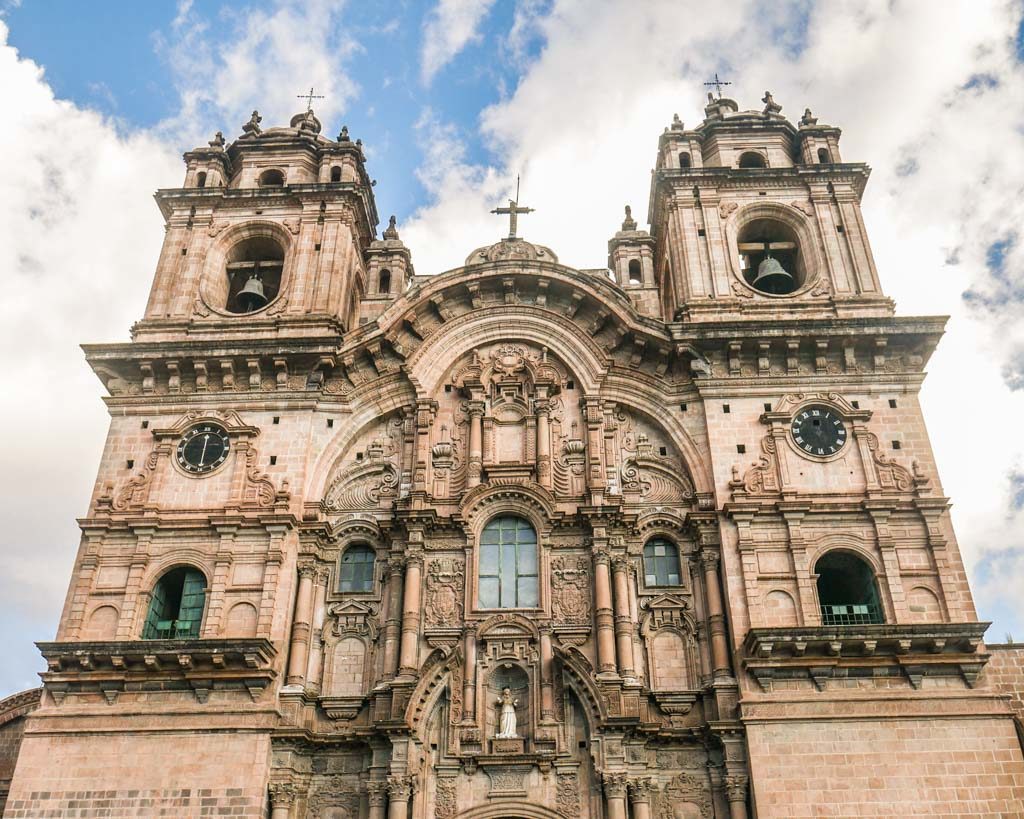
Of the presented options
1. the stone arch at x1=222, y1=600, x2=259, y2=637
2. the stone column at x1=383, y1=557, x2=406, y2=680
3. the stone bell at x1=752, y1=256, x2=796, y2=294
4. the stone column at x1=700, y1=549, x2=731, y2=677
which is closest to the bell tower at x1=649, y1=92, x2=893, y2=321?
the stone bell at x1=752, y1=256, x2=796, y2=294

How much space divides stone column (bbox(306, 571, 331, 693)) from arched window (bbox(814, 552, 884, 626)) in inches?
457

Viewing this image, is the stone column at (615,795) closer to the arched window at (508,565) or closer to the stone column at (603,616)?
the stone column at (603,616)

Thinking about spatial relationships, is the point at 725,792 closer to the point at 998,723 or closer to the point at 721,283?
the point at 998,723

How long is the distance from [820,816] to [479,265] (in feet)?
53.3

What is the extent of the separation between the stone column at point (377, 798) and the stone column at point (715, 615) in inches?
303

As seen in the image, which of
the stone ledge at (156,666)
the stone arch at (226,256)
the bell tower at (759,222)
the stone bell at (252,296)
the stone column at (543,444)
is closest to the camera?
the stone ledge at (156,666)

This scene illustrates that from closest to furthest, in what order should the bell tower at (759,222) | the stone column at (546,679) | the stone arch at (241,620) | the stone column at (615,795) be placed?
the stone column at (615,795) < the stone column at (546,679) < the stone arch at (241,620) < the bell tower at (759,222)

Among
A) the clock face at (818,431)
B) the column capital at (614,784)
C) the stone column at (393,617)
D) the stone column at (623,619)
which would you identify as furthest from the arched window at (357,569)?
the clock face at (818,431)

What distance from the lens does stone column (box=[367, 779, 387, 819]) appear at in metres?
20.7

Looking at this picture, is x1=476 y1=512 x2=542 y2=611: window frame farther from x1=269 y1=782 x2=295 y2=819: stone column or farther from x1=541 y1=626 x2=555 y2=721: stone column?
x1=269 y1=782 x2=295 y2=819: stone column

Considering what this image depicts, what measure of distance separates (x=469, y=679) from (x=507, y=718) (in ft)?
4.02

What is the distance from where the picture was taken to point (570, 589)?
928 inches

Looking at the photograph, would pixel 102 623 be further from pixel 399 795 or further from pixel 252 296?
pixel 252 296

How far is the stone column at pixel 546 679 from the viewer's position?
21797 millimetres
